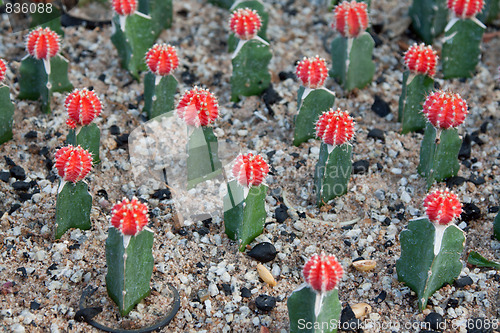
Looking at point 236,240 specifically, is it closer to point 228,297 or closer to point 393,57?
point 228,297

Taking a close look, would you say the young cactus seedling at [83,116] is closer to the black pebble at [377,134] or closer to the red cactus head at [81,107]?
the red cactus head at [81,107]

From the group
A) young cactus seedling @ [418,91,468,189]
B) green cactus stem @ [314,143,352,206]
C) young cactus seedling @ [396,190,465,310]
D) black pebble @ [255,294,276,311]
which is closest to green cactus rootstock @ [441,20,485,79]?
young cactus seedling @ [418,91,468,189]

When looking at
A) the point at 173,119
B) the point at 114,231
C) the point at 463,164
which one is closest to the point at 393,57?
the point at 463,164

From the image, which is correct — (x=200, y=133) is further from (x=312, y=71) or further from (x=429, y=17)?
(x=429, y=17)

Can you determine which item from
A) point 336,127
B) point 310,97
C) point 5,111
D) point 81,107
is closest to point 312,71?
point 310,97

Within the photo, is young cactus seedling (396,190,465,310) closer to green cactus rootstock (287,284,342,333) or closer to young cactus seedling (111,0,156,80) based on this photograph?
green cactus rootstock (287,284,342,333)
